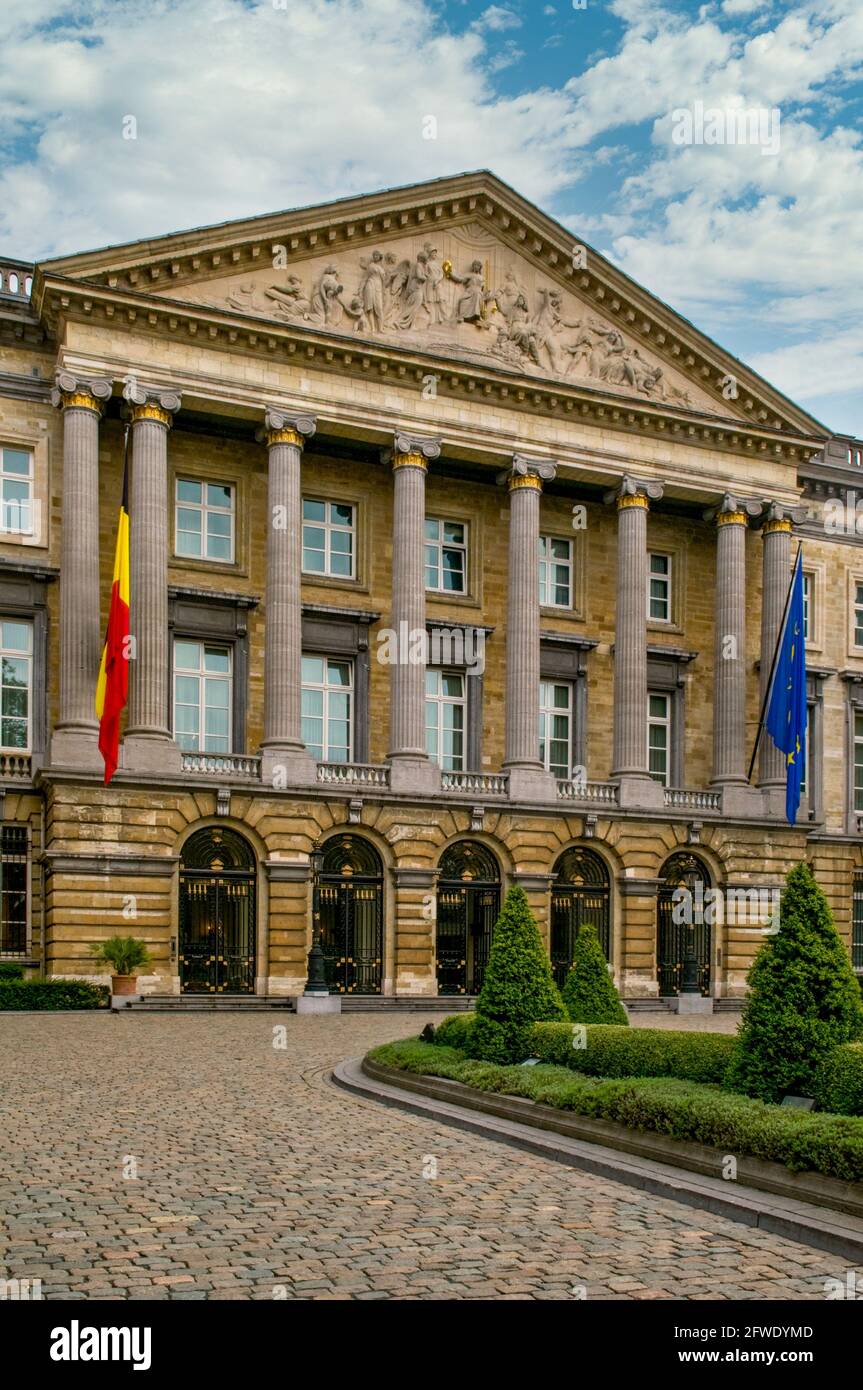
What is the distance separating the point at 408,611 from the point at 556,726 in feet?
24.2

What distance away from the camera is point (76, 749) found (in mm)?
38000

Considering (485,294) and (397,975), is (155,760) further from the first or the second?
(485,294)

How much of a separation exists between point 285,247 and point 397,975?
20025 millimetres

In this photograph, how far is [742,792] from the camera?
47.2 metres

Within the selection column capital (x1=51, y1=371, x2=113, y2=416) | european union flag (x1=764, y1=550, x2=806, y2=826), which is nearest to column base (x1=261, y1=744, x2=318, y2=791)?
column capital (x1=51, y1=371, x2=113, y2=416)

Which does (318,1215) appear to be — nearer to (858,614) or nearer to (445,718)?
(445,718)

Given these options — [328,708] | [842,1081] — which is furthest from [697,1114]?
[328,708]

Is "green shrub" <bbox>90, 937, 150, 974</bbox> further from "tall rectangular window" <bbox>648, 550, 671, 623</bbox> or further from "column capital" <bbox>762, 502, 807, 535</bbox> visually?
"column capital" <bbox>762, 502, 807, 535</bbox>

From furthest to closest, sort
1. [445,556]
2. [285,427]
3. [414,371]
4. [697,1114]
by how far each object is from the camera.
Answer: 1. [445,556]
2. [414,371]
3. [285,427]
4. [697,1114]

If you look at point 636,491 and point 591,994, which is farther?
point 636,491

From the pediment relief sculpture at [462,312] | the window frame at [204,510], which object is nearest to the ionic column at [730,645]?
the pediment relief sculpture at [462,312]

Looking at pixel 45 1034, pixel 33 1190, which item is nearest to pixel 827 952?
A: pixel 33 1190

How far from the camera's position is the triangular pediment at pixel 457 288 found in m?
41.1

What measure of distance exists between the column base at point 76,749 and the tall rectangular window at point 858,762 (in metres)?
27.7
